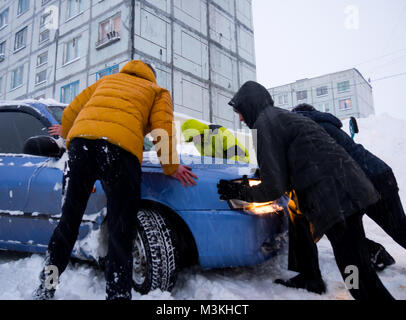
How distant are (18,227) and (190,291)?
152 centimetres

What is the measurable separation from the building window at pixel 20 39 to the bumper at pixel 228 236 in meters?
23.3

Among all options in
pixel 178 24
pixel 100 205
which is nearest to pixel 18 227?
pixel 100 205

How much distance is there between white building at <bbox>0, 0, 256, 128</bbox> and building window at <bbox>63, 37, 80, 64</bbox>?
0.20ft

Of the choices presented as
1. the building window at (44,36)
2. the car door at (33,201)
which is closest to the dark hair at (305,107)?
the car door at (33,201)

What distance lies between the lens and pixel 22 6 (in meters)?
20.4

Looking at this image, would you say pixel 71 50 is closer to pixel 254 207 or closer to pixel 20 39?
pixel 20 39

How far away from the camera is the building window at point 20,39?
64.6 ft

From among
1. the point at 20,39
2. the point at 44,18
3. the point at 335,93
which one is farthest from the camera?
the point at 335,93

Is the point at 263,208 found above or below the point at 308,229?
above

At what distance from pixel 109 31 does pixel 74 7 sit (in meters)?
4.42

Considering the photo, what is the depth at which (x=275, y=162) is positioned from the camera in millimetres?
1535

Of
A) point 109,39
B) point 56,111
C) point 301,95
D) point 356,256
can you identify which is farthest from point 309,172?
point 301,95

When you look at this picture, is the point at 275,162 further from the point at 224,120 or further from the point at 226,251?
the point at 224,120

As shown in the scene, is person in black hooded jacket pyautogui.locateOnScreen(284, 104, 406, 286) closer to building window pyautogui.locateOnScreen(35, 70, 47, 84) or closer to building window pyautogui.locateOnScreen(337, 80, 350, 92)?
building window pyautogui.locateOnScreen(35, 70, 47, 84)
